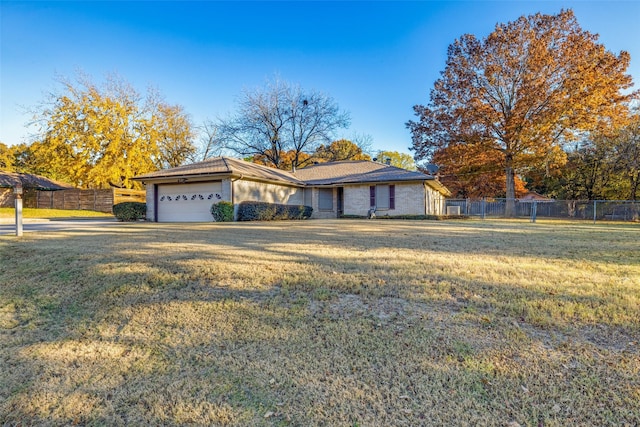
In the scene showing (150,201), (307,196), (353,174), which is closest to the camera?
(150,201)

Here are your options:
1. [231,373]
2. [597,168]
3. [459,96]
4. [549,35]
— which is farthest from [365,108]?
[231,373]

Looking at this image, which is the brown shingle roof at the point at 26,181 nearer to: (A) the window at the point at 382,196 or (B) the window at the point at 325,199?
(B) the window at the point at 325,199

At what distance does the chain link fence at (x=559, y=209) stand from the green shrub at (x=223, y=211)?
16.2 m

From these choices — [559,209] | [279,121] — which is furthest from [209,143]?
[559,209]

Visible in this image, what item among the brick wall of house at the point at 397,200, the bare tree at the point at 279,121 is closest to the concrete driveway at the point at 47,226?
the brick wall of house at the point at 397,200

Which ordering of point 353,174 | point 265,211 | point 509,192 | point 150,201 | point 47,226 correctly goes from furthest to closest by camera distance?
point 509,192
point 353,174
point 150,201
point 265,211
point 47,226

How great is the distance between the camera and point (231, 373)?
2557 mm

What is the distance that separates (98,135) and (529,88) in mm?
33278

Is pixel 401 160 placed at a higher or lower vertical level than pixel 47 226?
higher

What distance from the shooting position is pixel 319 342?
9.59 ft

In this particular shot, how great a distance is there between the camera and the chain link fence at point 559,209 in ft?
62.8

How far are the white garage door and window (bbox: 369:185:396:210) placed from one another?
9.35m

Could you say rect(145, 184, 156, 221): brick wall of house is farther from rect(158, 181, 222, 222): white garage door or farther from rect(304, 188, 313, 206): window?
rect(304, 188, 313, 206): window

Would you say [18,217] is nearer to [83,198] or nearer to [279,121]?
[83,198]
